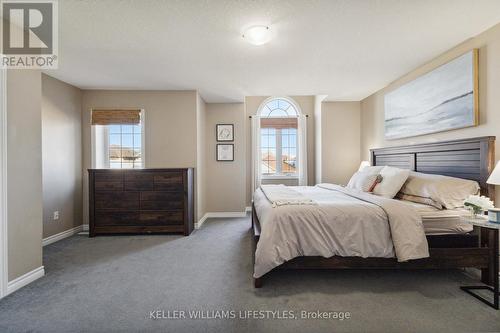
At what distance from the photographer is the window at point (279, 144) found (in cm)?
559

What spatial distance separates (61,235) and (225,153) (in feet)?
9.98

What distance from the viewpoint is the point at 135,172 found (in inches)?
145

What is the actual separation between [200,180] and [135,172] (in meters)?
1.14

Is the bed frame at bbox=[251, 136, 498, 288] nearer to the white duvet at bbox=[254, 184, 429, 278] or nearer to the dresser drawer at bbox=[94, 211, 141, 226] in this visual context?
the white duvet at bbox=[254, 184, 429, 278]

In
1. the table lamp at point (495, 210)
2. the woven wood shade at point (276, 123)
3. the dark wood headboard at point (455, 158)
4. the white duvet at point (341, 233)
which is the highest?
the woven wood shade at point (276, 123)

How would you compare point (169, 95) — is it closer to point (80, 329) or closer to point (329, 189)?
point (329, 189)

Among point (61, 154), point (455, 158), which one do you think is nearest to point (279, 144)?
point (455, 158)

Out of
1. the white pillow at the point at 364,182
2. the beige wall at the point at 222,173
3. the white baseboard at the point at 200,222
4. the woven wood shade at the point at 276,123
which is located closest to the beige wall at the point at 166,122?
the beige wall at the point at 222,173

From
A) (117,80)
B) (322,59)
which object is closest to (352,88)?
(322,59)

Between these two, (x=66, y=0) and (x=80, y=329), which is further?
(x=66, y=0)

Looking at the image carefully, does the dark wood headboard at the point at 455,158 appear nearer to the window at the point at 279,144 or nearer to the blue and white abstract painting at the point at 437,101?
the blue and white abstract painting at the point at 437,101

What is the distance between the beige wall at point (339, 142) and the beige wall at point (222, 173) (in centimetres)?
176

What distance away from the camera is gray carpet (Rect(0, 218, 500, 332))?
1631mm

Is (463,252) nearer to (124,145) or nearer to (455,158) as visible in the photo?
(455,158)
